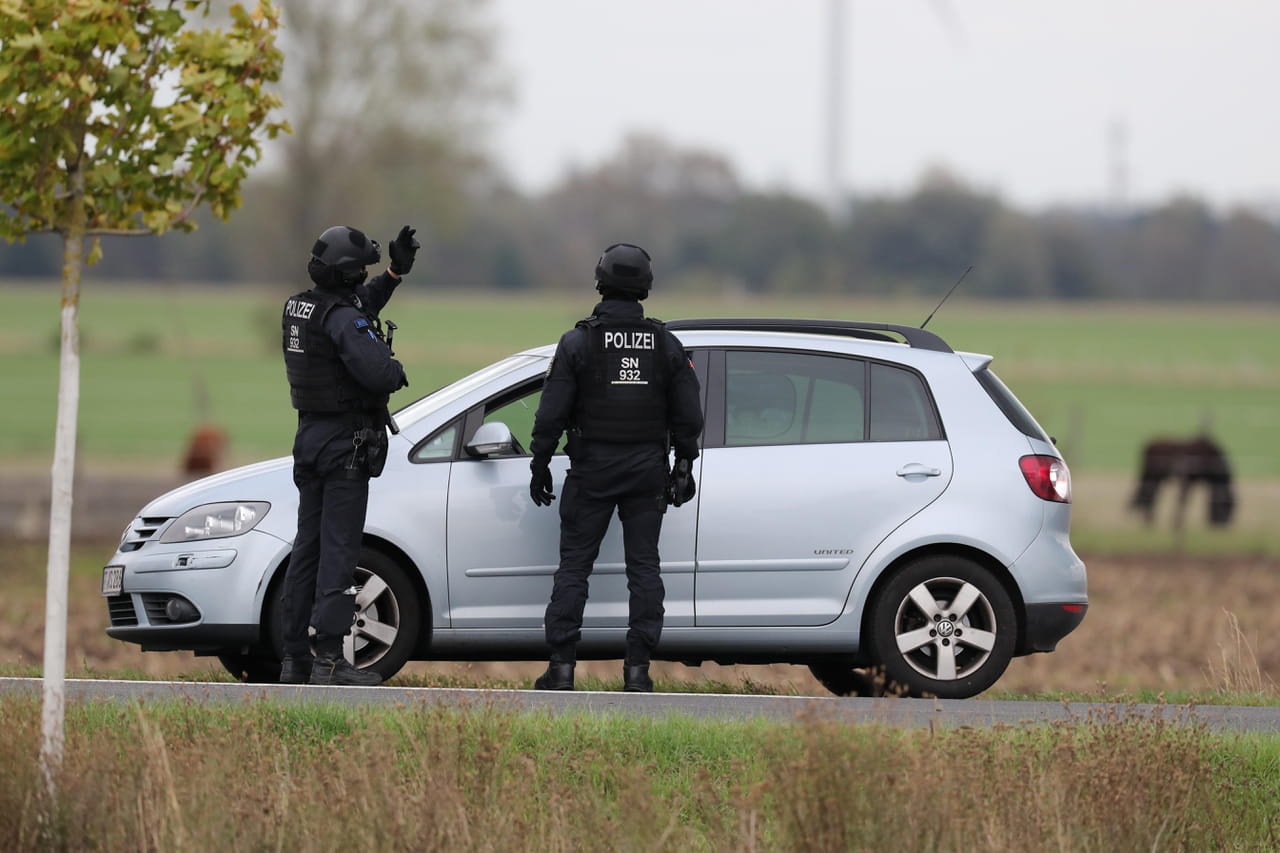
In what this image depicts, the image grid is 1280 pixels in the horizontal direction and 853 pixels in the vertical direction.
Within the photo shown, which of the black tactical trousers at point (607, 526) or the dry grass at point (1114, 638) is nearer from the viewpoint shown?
the black tactical trousers at point (607, 526)

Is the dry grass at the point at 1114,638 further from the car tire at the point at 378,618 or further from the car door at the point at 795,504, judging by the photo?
the car tire at the point at 378,618

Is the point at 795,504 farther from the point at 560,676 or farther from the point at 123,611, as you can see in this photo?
the point at 123,611

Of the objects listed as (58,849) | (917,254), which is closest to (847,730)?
(58,849)

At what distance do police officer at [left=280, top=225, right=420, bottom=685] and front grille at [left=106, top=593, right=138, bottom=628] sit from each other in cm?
80

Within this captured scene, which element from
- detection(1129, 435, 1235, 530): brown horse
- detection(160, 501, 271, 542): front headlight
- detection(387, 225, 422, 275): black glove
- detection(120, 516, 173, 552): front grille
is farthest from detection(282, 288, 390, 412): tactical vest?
detection(1129, 435, 1235, 530): brown horse

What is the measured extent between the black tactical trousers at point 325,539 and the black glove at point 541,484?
74 cm

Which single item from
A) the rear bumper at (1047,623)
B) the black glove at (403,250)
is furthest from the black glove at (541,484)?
Result: the rear bumper at (1047,623)

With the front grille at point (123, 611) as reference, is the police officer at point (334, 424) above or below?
above

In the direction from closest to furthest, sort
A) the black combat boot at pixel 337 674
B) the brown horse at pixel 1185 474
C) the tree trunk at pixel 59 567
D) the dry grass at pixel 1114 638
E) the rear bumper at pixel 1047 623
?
the tree trunk at pixel 59 567
the black combat boot at pixel 337 674
the rear bumper at pixel 1047 623
the dry grass at pixel 1114 638
the brown horse at pixel 1185 474

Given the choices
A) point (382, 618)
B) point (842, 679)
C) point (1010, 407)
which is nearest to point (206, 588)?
point (382, 618)

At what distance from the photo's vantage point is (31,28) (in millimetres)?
6566

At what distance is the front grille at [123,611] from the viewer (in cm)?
871

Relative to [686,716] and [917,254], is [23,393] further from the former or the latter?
[686,716]

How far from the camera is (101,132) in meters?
7.12
